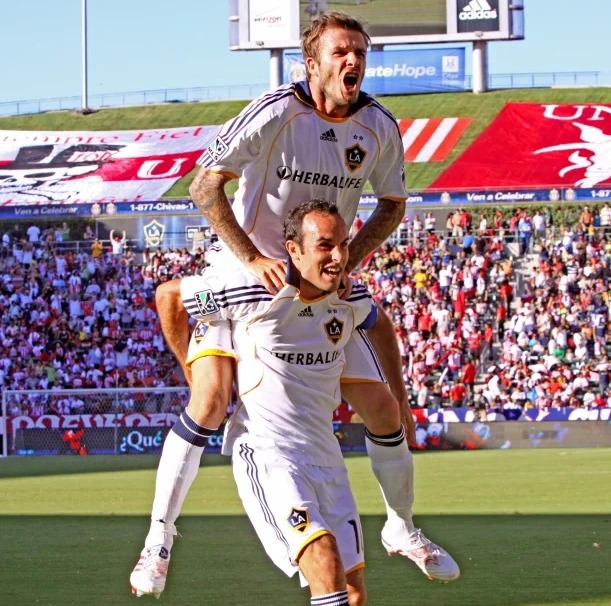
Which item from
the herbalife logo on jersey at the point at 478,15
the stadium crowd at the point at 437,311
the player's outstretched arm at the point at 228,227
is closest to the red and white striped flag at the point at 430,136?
the herbalife logo on jersey at the point at 478,15

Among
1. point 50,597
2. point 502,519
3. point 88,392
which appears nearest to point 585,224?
point 88,392

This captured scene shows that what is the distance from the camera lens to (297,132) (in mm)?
6250

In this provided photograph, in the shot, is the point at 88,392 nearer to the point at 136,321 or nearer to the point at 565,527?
the point at 136,321

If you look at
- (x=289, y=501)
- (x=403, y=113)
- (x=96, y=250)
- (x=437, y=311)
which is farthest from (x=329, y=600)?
(x=403, y=113)

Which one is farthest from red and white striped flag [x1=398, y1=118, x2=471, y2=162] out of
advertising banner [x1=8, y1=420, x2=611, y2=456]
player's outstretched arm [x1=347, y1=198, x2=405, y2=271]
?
player's outstretched arm [x1=347, y1=198, x2=405, y2=271]

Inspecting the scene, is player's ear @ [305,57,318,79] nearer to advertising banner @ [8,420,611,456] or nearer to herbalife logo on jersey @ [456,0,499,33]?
advertising banner @ [8,420,611,456]

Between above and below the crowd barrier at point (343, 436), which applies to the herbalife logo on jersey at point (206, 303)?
above

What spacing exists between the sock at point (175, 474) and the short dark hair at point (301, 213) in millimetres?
1131

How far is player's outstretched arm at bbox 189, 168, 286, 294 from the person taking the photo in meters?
6.05

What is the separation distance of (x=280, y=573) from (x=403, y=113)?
148 ft

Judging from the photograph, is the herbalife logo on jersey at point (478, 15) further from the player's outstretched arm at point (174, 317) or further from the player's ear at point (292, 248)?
the player's ear at point (292, 248)

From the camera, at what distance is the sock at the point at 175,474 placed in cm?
634

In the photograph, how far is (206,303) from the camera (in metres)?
6.33

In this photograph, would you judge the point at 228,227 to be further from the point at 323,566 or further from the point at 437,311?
the point at 437,311
